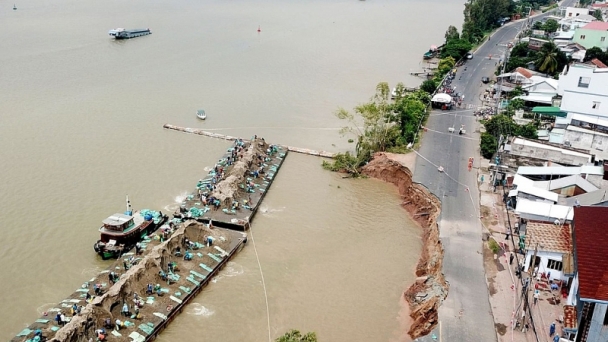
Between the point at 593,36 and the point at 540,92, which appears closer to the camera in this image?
the point at 540,92

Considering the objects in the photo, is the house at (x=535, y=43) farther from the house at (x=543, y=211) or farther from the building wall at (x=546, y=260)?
the building wall at (x=546, y=260)

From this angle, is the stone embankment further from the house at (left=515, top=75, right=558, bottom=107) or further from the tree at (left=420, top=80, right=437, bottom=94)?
the house at (left=515, top=75, right=558, bottom=107)

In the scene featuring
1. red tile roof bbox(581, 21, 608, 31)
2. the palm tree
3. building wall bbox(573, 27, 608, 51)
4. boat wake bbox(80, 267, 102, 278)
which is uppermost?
red tile roof bbox(581, 21, 608, 31)

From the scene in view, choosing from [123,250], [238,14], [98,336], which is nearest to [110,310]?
[98,336]

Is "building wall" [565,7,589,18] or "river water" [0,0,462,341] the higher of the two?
"building wall" [565,7,589,18]

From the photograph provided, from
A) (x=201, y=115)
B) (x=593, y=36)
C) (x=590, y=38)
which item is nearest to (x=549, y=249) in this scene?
(x=201, y=115)

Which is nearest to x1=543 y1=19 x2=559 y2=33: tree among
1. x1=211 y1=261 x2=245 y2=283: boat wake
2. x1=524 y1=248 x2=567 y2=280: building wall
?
x1=524 y1=248 x2=567 y2=280: building wall

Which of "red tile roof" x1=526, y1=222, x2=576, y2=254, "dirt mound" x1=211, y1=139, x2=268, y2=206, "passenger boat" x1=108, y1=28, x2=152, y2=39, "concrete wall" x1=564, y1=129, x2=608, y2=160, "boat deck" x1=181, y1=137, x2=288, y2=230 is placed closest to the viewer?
"red tile roof" x1=526, y1=222, x2=576, y2=254

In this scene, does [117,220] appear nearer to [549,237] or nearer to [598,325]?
[549,237]
